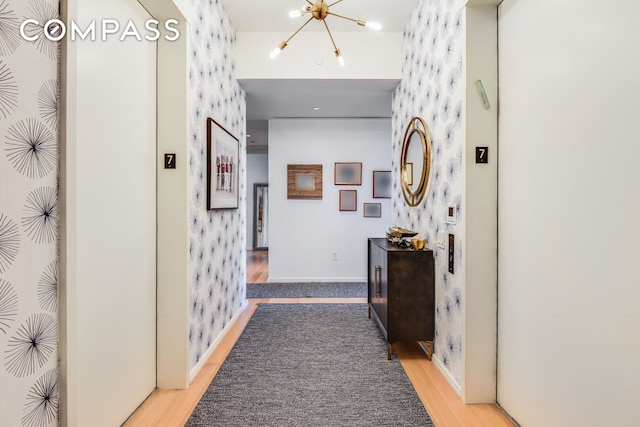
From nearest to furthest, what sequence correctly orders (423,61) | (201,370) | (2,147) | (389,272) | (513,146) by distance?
1. (2,147)
2. (513,146)
3. (201,370)
4. (389,272)
5. (423,61)

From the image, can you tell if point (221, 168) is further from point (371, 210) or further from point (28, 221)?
point (371, 210)

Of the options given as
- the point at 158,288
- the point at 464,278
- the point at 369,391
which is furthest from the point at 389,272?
the point at 158,288

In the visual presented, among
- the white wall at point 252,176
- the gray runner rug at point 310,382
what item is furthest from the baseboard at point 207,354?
the white wall at point 252,176

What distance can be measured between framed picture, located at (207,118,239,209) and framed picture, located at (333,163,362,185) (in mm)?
2062

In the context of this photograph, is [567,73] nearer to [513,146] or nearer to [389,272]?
[513,146]

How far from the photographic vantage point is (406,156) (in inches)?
114

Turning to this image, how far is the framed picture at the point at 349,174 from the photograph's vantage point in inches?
188

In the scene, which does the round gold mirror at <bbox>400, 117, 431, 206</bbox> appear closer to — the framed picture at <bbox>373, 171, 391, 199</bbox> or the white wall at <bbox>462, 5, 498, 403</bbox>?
the white wall at <bbox>462, 5, 498, 403</bbox>

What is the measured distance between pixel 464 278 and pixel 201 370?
1821 mm

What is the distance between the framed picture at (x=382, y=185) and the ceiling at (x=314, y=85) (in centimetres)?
90

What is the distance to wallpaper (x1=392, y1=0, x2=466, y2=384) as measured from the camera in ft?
6.03

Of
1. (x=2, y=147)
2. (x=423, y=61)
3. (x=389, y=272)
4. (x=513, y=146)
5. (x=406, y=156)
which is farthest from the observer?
(x=406, y=156)

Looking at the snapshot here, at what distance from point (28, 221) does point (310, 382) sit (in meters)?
1.68

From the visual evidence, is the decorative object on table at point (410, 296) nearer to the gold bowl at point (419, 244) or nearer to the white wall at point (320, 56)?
the gold bowl at point (419, 244)
